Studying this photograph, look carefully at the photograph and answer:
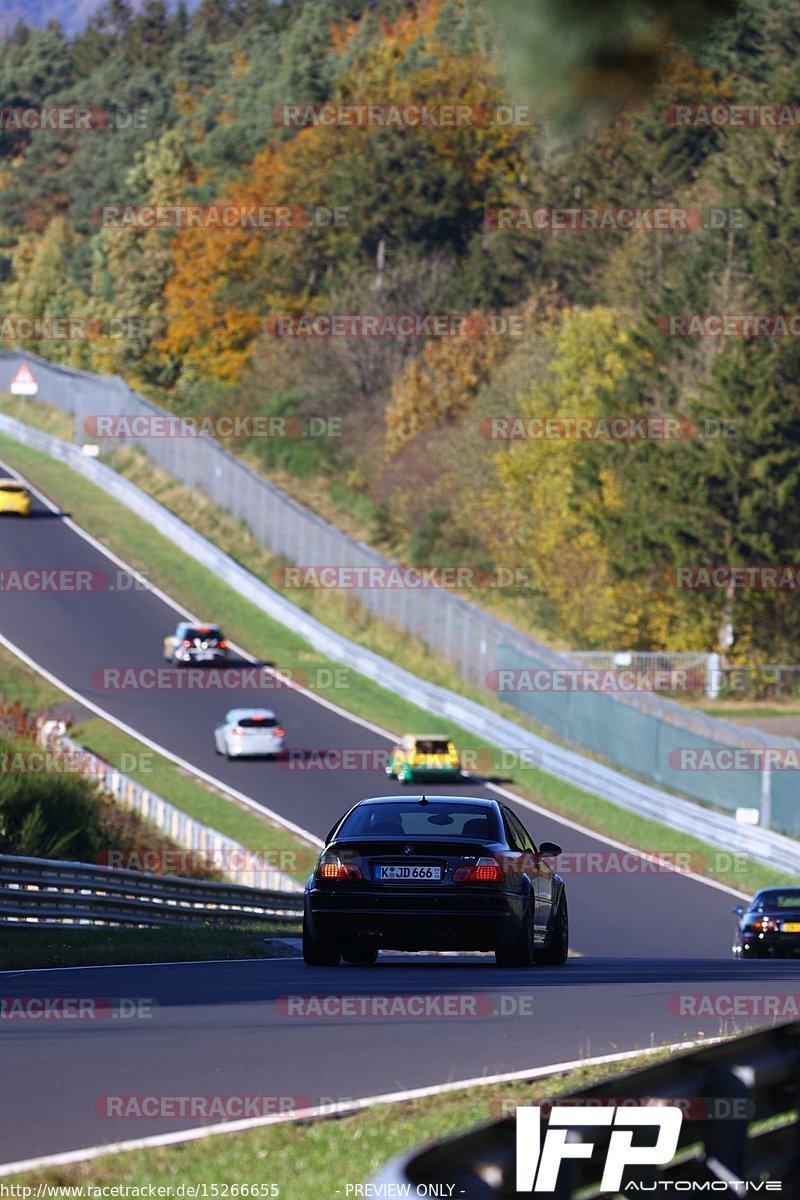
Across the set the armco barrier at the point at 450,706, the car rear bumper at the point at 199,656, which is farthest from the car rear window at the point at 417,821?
the car rear bumper at the point at 199,656

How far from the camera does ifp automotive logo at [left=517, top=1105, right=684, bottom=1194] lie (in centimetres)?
435

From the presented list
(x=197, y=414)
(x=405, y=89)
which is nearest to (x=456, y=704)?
(x=197, y=414)

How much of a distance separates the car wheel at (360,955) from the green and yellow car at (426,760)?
94.4ft

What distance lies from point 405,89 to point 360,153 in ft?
18.2

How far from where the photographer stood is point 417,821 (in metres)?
14.8

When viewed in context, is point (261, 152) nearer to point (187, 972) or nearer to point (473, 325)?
point (473, 325)

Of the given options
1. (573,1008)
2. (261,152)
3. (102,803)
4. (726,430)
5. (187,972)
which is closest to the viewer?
(573,1008)

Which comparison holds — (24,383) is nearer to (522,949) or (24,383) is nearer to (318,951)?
(318,951)

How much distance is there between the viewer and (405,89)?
9950cm
